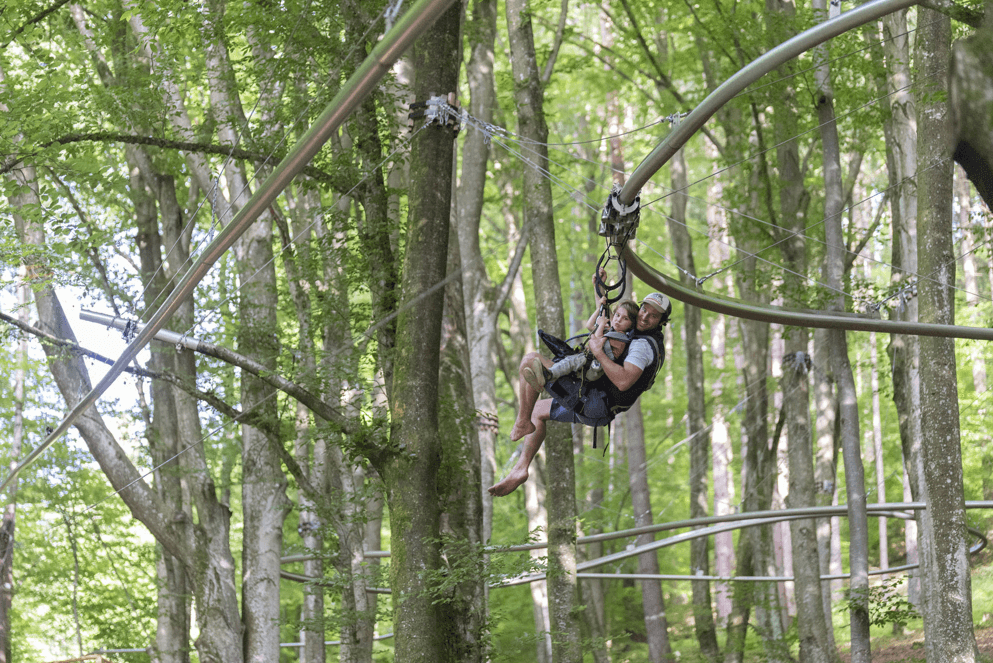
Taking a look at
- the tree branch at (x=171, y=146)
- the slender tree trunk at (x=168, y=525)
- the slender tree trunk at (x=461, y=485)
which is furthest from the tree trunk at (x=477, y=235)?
the slender tree trunk at (x=168, y=525)

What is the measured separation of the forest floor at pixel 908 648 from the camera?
1630 cm

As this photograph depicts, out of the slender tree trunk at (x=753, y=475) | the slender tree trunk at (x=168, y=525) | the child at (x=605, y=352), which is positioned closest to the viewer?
the child at (x=605, y=352)

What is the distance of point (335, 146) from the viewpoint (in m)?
10.3

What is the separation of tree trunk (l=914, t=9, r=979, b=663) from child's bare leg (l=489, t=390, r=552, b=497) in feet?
12.6

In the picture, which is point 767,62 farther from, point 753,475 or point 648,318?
point 753,475

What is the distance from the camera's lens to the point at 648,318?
21.0 feet

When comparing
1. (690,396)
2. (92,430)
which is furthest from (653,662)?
(92,430)

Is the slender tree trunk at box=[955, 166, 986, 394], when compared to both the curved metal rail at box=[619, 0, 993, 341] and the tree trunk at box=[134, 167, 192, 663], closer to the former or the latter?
the curved metal rail at box=[619, 0, 993, 341]

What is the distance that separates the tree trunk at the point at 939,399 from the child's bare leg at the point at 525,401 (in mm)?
3920

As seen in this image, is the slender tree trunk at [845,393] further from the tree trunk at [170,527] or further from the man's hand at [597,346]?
the tree trunk at [170,527]

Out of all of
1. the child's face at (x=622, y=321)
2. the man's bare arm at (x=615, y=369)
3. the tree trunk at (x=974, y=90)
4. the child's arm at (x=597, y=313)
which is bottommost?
the man's bare arm at (x=615, y=369)

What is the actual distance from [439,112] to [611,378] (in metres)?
2.38

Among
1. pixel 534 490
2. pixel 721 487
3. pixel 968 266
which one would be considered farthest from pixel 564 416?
pixel 968 266

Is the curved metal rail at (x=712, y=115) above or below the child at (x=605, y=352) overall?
above
